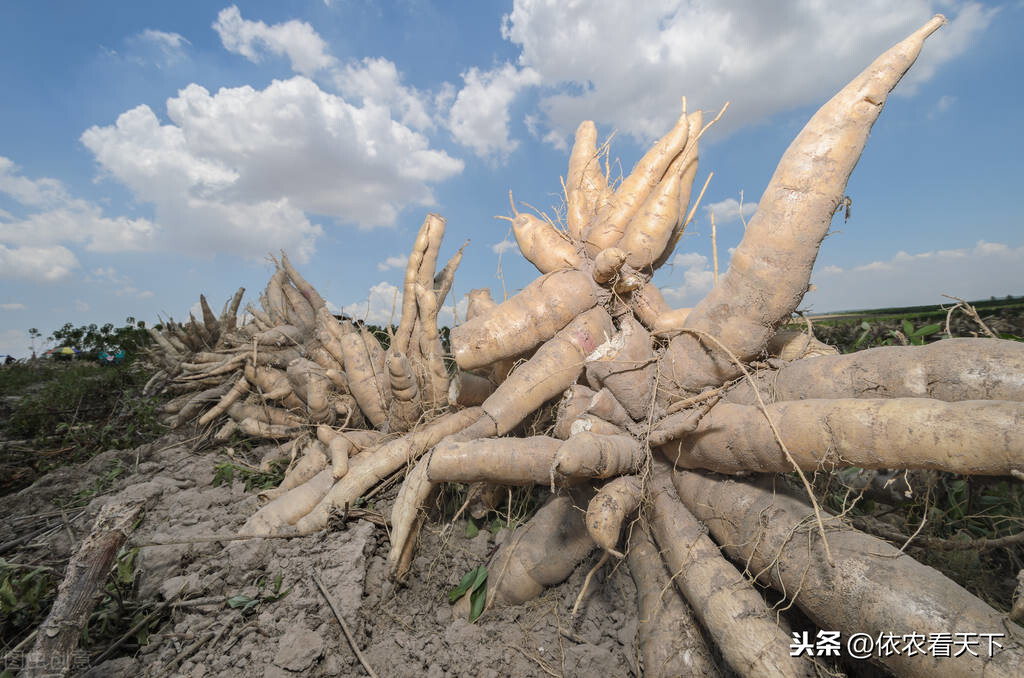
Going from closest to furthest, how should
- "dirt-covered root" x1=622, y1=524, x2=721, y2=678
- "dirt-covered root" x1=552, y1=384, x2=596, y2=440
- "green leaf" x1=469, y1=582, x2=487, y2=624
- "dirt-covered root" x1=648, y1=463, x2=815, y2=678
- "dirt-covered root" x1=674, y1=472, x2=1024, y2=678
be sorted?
"dirt-covered root" x1=674, y1=472, x2=1024, y2=678
"dirt-covered root" x1=648, y1=463, x2=815, y2=678
"dirt-covered root" x1=622, y1=524, x2=721, y2=678
"green leaf" x1=469, y1=582, x2=487, y2=624
"dirt-covered root" x1=552, y1=384, x2=596, y2=440

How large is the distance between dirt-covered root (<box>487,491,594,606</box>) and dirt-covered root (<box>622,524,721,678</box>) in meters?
0.36

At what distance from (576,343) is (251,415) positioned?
3147mm

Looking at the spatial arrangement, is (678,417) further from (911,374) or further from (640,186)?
(640,186)

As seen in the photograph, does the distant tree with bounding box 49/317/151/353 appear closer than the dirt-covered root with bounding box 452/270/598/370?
No

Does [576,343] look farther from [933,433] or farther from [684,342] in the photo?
[933,433]

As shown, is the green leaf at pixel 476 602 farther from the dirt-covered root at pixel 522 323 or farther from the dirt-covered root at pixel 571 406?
the dirt-covered root at pixel 522 323

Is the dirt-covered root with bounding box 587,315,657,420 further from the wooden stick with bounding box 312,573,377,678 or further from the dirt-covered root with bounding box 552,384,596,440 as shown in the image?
the wooden stick with bounding box 312,573,377,678

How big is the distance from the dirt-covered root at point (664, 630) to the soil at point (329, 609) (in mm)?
157

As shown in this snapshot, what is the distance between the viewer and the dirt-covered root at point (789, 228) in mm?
2199

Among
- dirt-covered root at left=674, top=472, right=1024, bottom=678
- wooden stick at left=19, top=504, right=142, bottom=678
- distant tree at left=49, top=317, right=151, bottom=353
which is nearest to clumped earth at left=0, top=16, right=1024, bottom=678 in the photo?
dirt-covered root at left=674, top=472, right=1024, bottom=678

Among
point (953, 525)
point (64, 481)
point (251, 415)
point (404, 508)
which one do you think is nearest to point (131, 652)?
point (404, 508)

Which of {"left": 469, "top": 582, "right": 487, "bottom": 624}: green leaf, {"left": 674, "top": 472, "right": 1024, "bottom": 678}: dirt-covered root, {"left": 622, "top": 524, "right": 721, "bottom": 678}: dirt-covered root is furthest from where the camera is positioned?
{"left": 469, "top": 582, "right": 487, "bottom": 624}: green leaf

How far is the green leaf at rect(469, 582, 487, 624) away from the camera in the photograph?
2.57 meters

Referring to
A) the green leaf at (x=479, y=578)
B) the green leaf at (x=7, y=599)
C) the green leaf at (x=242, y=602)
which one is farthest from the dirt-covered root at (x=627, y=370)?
the green leaf at (x=7, y=599)
